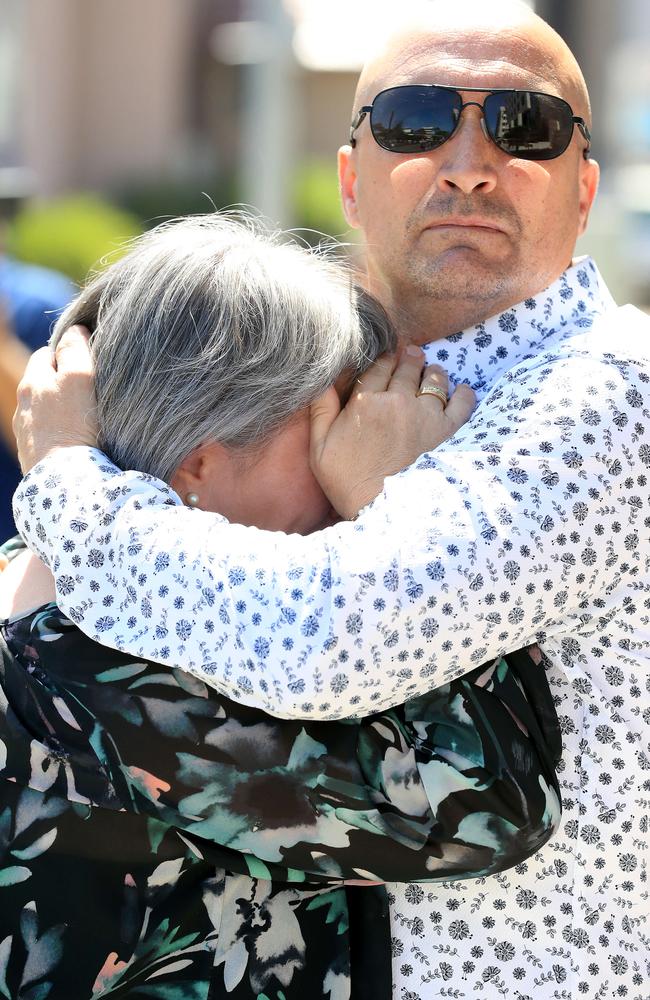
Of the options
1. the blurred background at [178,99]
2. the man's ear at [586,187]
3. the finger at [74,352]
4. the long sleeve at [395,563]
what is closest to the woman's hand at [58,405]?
the finger at [74,352]

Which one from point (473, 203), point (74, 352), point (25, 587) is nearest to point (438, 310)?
point (473, 203)

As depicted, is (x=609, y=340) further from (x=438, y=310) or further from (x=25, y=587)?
(x=25, y=587)

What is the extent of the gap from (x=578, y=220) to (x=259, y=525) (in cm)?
85

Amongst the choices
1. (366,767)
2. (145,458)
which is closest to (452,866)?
(366,767)

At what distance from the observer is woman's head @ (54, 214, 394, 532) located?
193 centimetres

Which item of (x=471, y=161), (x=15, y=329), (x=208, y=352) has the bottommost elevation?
(x=15, y=329)

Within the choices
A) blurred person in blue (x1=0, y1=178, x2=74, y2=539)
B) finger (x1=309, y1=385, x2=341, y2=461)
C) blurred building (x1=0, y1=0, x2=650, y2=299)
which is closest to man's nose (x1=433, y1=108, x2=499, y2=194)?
finger (x1=309, y1=385, x2=341, y2=461)

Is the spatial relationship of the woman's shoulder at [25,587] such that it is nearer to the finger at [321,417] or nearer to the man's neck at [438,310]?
the finger at [321,417]

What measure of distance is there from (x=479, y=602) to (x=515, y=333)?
2.06 ft

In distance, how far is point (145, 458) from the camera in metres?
1.95

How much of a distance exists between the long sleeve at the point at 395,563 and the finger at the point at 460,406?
0.13 m

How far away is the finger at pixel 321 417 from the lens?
1.98 m

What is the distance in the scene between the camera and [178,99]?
1045 inches

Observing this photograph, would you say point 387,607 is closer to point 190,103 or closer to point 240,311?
point 240,311
